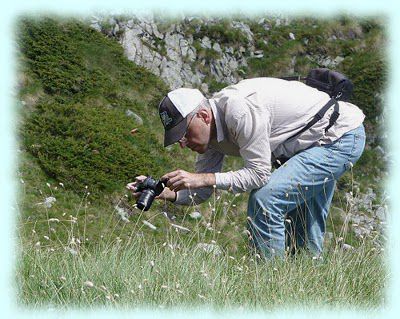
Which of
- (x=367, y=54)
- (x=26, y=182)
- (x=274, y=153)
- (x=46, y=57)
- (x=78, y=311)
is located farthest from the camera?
(x=367, y=54)

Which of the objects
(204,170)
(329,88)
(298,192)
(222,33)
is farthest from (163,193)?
(222,33)

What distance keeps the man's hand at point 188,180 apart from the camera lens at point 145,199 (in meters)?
0.27

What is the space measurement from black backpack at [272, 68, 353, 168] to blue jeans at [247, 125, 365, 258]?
0.17 meters

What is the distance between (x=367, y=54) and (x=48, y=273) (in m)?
20.5

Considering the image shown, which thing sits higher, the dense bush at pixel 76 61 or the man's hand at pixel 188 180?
the man's hand at pixel 188 180

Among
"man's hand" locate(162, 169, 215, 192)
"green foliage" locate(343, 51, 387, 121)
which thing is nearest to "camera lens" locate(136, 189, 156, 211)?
"man's hand" locate(162, 169, 215, 192)

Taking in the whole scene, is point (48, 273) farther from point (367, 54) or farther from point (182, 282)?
point (367, 54)

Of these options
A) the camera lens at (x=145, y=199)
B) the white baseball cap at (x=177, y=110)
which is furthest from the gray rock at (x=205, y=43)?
the white baseball cap at (x=177, y=110)

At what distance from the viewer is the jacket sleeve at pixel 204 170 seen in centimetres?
619

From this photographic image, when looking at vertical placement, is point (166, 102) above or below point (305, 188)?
above

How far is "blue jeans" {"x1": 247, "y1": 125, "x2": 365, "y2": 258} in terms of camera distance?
5.63 meters

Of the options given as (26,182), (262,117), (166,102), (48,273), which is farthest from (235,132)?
(26,182)

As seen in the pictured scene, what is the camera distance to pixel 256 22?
24750mm

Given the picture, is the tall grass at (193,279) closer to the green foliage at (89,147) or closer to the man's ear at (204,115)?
the man's ear at (204,115)
